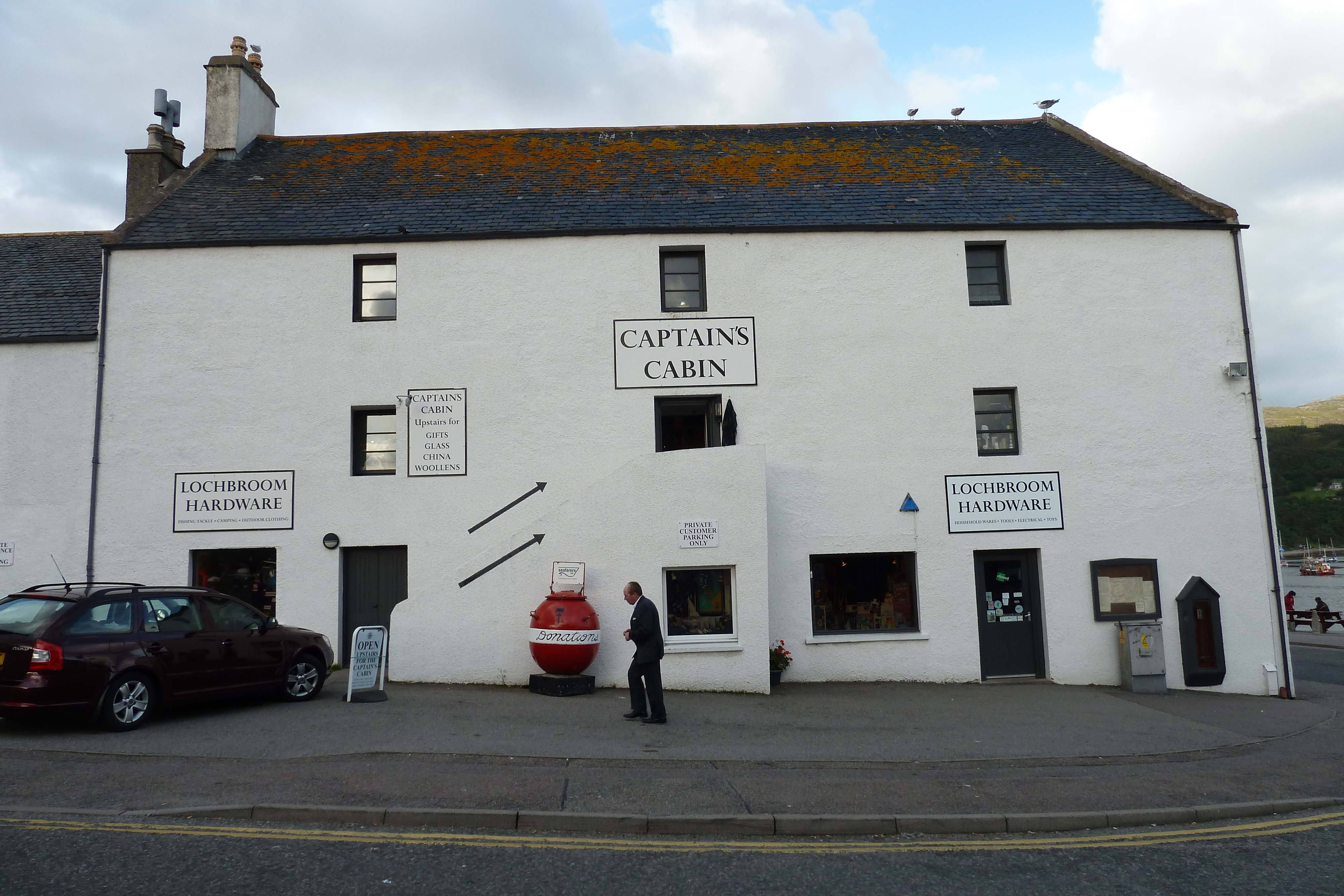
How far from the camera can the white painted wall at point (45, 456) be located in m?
13.5

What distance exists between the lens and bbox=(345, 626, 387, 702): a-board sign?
35.8 feet

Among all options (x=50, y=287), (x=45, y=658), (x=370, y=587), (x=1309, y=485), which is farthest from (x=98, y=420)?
(x=1309, y=485)

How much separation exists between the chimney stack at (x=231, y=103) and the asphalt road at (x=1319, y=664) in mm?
23487

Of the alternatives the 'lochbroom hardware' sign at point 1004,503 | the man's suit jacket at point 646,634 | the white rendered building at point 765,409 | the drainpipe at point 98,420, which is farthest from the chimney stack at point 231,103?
the 'lochbroom hardware' sign at point 1004,503

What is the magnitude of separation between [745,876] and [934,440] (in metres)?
9.62

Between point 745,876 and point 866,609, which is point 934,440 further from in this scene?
point 745,876

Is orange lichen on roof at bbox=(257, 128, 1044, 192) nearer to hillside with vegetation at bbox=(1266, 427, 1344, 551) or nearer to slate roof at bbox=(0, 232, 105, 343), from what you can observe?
slate roof at bbox=(0, 232, 105, 343)

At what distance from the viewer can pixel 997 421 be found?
47.4 feet

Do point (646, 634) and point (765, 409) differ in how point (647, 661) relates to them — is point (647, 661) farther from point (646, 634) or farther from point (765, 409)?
point (765, 409)

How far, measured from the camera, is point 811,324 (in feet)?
46.8

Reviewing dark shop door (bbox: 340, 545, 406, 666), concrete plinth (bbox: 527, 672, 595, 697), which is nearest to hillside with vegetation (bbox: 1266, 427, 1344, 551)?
concrete plinth (bbox: 527, 672, 595, 697)

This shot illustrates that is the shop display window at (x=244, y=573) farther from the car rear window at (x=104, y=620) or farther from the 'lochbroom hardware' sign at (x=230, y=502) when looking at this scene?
the car rear window at (x=104, y=620)

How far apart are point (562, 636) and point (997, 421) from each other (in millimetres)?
Answer: 7944

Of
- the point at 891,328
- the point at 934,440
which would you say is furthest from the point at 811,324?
the point at 934,440
